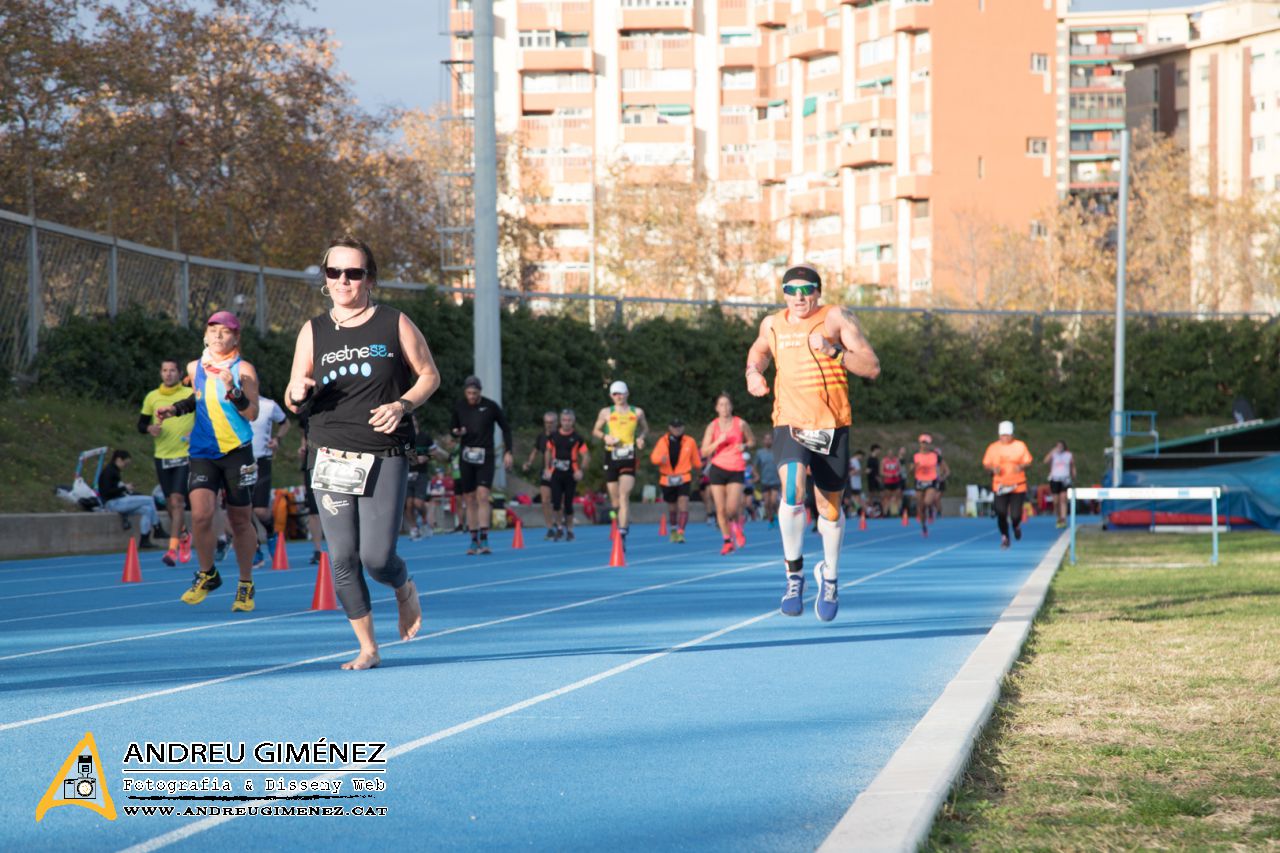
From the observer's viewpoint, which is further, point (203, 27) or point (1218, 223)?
point (1218, 223)

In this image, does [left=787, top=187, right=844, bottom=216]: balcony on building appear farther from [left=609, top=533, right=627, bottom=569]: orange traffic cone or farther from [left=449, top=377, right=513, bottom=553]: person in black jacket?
[left=609, top=533, right=627, bottom=569]: orange traffic cone

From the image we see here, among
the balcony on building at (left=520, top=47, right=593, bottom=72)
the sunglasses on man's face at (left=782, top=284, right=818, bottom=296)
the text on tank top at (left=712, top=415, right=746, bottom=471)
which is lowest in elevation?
the text on tank top at (left=712, top=415, right=746, bottom=471)

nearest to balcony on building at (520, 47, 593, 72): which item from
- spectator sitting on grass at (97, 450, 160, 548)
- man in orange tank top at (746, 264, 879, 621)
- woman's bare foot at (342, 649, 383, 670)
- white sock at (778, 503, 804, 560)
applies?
spectator sitting on grass at (97, 450, 160, 548)

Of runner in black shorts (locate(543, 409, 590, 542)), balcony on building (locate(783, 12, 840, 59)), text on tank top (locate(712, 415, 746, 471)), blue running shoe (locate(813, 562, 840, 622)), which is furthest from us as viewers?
balcony on building (locate(783, 12, 840, 59))

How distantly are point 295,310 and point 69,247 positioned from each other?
7748 mm

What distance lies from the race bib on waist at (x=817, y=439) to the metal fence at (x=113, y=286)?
61.4 feet

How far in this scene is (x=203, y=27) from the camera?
127 feet

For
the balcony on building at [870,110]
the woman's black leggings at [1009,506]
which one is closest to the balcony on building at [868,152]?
the balcony on building at [870,110]

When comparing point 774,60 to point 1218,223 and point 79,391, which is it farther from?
point 79,391

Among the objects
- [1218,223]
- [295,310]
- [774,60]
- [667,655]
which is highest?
[774,60]

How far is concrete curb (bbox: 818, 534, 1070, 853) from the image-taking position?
4996mm

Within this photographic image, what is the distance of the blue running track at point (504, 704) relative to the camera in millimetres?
5434

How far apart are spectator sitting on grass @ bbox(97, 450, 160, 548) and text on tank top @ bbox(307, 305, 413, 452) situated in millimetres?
14904

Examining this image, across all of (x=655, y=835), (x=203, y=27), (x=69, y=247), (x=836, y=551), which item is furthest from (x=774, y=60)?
(x=655, y=835)
